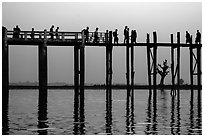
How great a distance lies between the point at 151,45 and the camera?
118ft

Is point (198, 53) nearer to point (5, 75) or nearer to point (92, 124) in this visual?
point (5, 75)

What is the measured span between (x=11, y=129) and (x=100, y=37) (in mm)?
20083

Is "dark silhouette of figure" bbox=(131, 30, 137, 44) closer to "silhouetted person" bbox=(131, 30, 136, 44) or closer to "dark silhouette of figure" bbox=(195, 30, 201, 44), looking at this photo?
"silhouetted person" bbox=(131, 30, 136, 44)

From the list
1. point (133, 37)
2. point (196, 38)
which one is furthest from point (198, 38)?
point (133, 37)

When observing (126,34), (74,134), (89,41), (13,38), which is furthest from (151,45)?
(74,134)

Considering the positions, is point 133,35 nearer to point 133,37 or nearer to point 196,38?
point 133,37

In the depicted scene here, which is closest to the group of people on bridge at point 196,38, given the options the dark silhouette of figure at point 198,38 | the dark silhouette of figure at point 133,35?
the dark silhouette of figure at point 198,38

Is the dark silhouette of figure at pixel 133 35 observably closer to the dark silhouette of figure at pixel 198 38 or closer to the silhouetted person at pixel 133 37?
the silhouetted person at pixel 133 37

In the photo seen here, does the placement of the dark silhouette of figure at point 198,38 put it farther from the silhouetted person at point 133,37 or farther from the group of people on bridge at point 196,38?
the silhouetted person at point 133,37

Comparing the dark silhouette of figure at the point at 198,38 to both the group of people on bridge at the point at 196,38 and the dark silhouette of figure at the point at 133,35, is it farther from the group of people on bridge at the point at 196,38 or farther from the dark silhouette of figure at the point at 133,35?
the dark silhouette of figure at the point at 133,35

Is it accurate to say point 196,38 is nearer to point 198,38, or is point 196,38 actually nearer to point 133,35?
point 198,38

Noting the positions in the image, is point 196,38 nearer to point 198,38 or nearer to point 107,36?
point 198,38

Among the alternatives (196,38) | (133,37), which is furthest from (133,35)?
(196,38)

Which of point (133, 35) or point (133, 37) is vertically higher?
point (133, 35)
